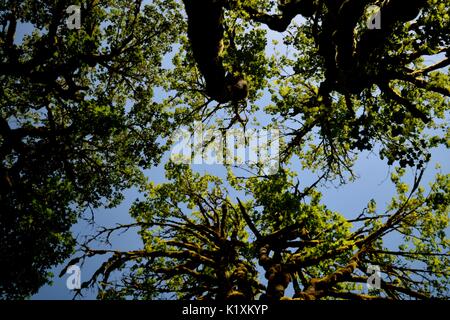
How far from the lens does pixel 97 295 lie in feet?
29.4

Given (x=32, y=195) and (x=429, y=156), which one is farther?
(x=32, y=195)

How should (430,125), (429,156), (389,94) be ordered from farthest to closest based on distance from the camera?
(430,125) < (389,94) < (429,156)

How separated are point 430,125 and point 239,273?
898 cm

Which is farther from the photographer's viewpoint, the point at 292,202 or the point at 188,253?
the point at 188,253

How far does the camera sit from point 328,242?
26.2 feet

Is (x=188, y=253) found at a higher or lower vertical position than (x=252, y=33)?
lower

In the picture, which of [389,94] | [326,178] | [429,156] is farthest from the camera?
[326,178]

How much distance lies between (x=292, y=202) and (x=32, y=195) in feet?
24.8

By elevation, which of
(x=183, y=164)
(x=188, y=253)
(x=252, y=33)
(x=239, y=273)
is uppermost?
(x=252, y=33)

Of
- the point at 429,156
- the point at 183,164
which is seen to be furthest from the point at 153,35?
the point at 429,156

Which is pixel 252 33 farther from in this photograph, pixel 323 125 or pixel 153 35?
pixel 153 35

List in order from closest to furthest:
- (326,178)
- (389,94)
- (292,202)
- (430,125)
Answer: (292,202) → (389,94) → (430,125) → (326,178)

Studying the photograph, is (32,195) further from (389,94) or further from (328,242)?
(389,94)
